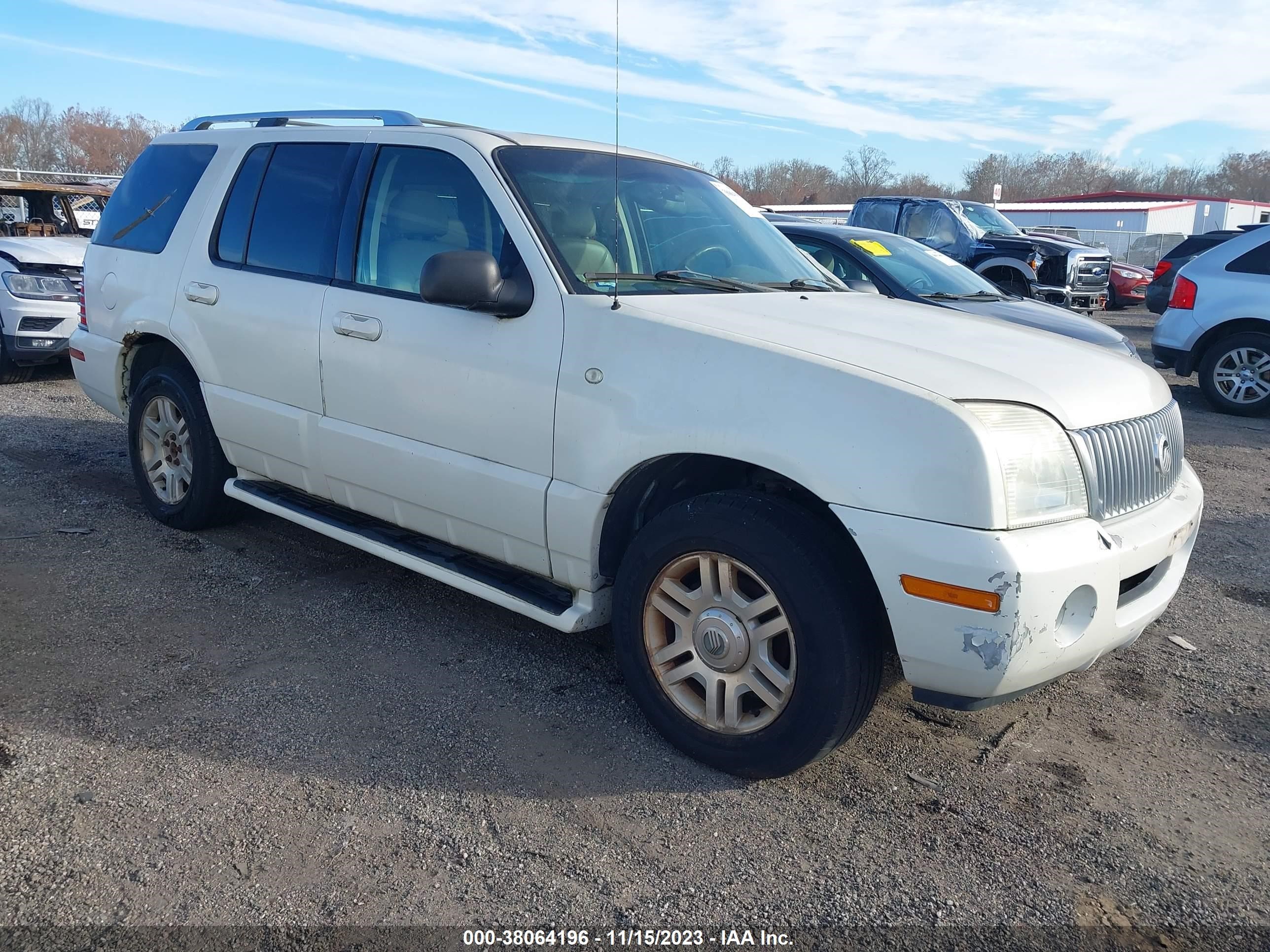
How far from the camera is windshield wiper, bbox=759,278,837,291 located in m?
3.99

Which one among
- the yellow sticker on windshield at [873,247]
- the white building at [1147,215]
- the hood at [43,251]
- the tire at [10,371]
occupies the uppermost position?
the white building at [1147,215]

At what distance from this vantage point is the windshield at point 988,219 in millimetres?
17203

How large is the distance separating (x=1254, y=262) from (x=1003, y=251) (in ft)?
18.3

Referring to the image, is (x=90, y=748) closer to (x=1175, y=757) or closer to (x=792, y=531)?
(x=792, y=531)

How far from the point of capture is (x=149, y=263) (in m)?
5.06

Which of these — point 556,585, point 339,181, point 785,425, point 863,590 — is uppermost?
point 339,181

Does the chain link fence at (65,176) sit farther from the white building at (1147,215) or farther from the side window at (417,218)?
the white building at (1147,215)

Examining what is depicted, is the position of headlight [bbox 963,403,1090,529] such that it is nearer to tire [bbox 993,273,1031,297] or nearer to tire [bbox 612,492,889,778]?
tire [bbox 612,492,889,778]

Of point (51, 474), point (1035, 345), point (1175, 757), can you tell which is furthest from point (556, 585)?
point (51, 474)

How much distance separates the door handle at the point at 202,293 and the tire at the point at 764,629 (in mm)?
2586

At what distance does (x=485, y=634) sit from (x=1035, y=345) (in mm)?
2384

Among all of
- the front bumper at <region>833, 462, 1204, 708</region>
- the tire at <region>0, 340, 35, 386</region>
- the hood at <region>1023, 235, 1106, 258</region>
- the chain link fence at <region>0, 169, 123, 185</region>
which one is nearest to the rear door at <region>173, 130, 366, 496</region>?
the front bumper at <region>833, 462, 1204, 708</region>

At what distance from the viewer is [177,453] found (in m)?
5.20

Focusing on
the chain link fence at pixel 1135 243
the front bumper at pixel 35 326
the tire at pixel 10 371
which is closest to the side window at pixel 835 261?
the front bumper at pixel 35 326
